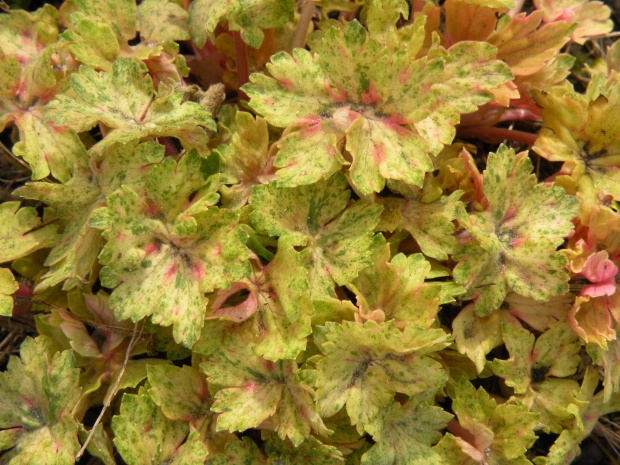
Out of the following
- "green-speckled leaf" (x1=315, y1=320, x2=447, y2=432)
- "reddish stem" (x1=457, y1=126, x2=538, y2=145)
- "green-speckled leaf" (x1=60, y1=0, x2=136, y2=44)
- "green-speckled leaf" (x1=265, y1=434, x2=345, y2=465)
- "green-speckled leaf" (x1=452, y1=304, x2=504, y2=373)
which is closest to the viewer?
"green-speckled leaf" (x1=315, y1=320, x2=447, y2=432)

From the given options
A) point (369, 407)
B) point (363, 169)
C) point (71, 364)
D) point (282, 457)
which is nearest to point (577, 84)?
point (363, 169)

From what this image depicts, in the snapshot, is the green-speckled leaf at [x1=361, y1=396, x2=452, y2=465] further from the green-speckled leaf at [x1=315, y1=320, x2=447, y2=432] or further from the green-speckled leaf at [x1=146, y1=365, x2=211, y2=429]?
the green-speckled leaf at [x1=146, y1=365, x2=211, y2=429]

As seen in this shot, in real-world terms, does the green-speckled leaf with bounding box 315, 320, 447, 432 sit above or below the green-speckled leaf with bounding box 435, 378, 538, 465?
above

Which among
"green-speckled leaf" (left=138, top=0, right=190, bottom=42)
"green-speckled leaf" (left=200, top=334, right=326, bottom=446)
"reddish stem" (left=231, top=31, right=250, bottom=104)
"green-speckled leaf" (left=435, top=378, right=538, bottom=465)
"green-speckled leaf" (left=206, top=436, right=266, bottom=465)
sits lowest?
"green-speckled leaf" (left=435, top=378, right=538, bottom=465)

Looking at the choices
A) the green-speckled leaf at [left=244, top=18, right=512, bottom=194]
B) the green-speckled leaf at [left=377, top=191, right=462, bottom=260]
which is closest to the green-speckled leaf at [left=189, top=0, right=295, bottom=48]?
the green-speckled leaf at [left=244, top=18, right=512, bottom=194]

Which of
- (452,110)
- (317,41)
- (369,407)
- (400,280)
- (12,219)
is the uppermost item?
(317,41)

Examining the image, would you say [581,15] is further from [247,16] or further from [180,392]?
[180,392]

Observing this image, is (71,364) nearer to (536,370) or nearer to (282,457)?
(282,457)
